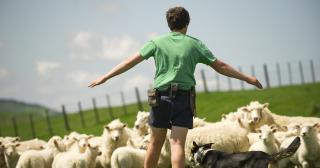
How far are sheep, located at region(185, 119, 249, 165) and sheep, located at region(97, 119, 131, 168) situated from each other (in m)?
2.24

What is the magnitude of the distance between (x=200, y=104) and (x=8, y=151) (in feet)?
65.0

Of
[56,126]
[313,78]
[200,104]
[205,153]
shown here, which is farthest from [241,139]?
[313,78]

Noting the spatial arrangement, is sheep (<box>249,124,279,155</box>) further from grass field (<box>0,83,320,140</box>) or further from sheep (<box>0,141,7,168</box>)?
grass field (<box>0,83,320,140</box>)

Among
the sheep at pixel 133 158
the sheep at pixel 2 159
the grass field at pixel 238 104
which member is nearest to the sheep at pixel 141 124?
the sheep at pixel 133 158

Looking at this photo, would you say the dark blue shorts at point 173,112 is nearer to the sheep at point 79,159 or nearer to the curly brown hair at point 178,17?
the curly brown hair at point 178,17

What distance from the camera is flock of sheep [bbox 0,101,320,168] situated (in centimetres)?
962

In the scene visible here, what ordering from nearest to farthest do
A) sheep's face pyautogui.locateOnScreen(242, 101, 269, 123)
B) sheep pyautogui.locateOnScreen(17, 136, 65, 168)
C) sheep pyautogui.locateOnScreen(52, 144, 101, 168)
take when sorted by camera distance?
sheep pyautogui.locateOnScreen(52, 144, 101, 168), sheep pyautogui.locateOnScreen(17, 136, 65, 168), sheep's face pyautogui.locateOnScreen(242, 101, 269, 123)

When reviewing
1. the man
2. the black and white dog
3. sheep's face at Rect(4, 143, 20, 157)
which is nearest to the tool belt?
the man

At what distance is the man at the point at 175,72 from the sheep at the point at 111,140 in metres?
6.11

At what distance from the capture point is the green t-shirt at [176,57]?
19.4ft

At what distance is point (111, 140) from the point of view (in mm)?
12336

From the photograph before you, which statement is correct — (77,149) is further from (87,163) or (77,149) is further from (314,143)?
(314,143)

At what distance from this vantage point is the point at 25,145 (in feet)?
50.8

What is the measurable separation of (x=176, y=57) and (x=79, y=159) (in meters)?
5.25
